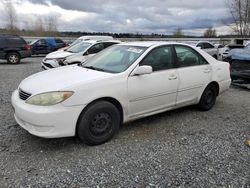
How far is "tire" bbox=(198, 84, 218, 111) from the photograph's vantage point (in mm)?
5531

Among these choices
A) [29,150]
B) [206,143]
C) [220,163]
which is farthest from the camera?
[206,143]

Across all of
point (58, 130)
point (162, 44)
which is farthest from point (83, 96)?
point (162, 44)

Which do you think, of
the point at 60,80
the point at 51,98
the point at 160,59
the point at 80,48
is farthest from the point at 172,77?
the point at 80,48

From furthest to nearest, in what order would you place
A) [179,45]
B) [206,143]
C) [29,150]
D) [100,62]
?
[179,45] < [100,62] < [206,143] < [29,150]

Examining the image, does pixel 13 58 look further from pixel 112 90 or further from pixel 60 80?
pixel 112 90

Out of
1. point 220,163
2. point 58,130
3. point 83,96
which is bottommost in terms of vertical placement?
point 220,163

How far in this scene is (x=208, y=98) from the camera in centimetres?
567

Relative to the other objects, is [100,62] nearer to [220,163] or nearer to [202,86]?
[202,86]

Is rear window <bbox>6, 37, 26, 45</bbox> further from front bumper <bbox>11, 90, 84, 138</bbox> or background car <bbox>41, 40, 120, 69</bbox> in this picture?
front bumper <bbox>11, 90, 84, 138</bbox>

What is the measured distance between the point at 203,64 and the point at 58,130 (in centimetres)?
329

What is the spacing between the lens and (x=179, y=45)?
516cm

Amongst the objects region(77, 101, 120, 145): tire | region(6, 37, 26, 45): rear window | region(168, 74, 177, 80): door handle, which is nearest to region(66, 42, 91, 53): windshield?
region(6, 37, 26, 45): rear window

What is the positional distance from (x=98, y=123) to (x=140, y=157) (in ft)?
2.59

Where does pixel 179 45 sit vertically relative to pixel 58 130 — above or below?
above
